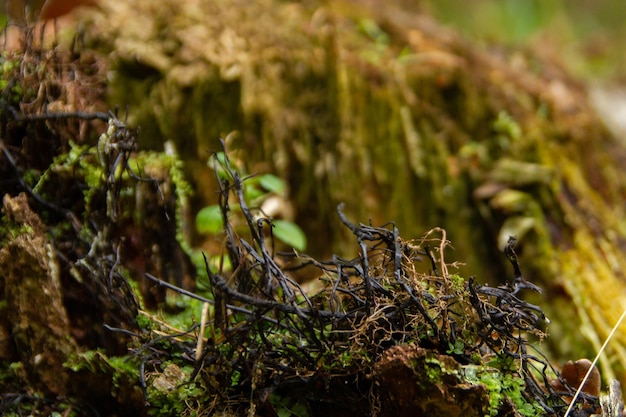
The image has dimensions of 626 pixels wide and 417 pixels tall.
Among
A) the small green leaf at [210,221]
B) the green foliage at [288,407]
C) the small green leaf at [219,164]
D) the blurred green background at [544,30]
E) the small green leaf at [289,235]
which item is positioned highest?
the small green leaf at [219,164]

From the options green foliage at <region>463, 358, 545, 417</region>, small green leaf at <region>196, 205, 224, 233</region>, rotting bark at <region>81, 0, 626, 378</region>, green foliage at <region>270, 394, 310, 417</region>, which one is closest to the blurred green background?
rotting bark at <region>81, 0, 626, 378</region>

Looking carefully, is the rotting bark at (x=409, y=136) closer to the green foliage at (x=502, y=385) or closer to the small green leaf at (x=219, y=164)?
the small green leaf at (x=219, y=164)

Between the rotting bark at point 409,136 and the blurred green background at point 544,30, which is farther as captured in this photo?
the blurred green background at point 544,30

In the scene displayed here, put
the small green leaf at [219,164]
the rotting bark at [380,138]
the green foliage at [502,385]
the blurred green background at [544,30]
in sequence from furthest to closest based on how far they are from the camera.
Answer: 1. the blurred green background at [544,30]
2. the rotting bark at [380,138]
3. the small green leaf at [219,164]
4. the green foliage at [502,385]

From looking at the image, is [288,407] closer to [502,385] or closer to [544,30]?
[502,385]

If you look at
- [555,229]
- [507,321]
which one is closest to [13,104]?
[507,321]

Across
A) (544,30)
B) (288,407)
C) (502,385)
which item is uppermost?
(502,385)

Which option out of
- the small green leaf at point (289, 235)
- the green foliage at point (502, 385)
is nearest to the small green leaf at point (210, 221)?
the small green leaf at point (289, 235)

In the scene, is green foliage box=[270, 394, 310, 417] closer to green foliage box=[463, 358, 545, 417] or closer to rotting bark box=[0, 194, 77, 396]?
green foliage box=[463, 358, 545, 417]

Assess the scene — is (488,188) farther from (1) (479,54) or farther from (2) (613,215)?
(1) (479,54)

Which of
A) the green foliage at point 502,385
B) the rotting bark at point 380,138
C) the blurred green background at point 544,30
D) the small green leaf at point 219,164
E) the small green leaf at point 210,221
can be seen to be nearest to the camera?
the green foliage at point 502,385

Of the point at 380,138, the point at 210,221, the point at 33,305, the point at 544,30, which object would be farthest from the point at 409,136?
the point at 544,30
